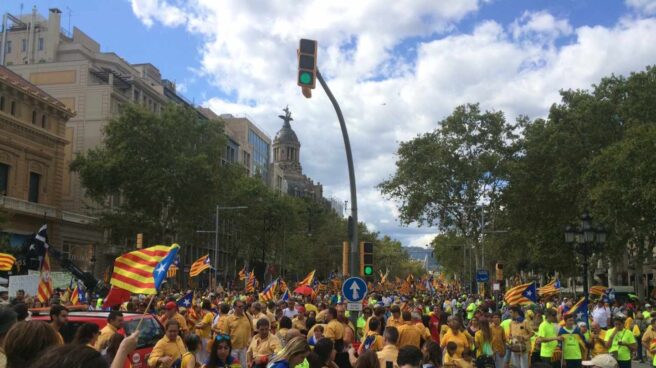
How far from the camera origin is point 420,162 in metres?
51.7

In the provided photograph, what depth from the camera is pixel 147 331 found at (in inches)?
389

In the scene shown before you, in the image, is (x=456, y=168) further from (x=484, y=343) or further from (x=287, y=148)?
(x=287, y=148)

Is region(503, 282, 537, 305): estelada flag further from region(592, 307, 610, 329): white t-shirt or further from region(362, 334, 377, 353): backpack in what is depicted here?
region(362, 334, 377, 353): backpack

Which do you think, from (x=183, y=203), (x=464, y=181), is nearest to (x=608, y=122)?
(x=464, y=181)

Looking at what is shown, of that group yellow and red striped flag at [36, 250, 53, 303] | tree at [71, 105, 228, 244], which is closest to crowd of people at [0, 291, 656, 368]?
yellow and red striped flag at [36, 250, 53, 303]

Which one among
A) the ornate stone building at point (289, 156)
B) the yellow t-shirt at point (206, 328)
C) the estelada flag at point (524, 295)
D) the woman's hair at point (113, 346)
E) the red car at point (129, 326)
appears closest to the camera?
the woman's hair at point (113, 346)

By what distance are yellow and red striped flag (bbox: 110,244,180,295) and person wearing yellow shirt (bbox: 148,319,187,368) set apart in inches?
92.1

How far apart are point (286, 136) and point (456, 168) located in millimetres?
93228

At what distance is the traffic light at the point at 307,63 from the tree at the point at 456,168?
127 feet

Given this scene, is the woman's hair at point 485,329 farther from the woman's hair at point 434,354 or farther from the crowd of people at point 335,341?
the woman's hair at point 434,354

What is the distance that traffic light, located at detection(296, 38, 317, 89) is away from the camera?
12023 millimetres

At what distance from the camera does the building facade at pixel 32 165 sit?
40.7 metres

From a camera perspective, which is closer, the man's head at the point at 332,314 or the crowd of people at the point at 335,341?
the crowd of people at the point at 335,341

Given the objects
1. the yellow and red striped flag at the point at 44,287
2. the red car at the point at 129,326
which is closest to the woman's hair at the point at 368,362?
the red car at the point at 129,326
